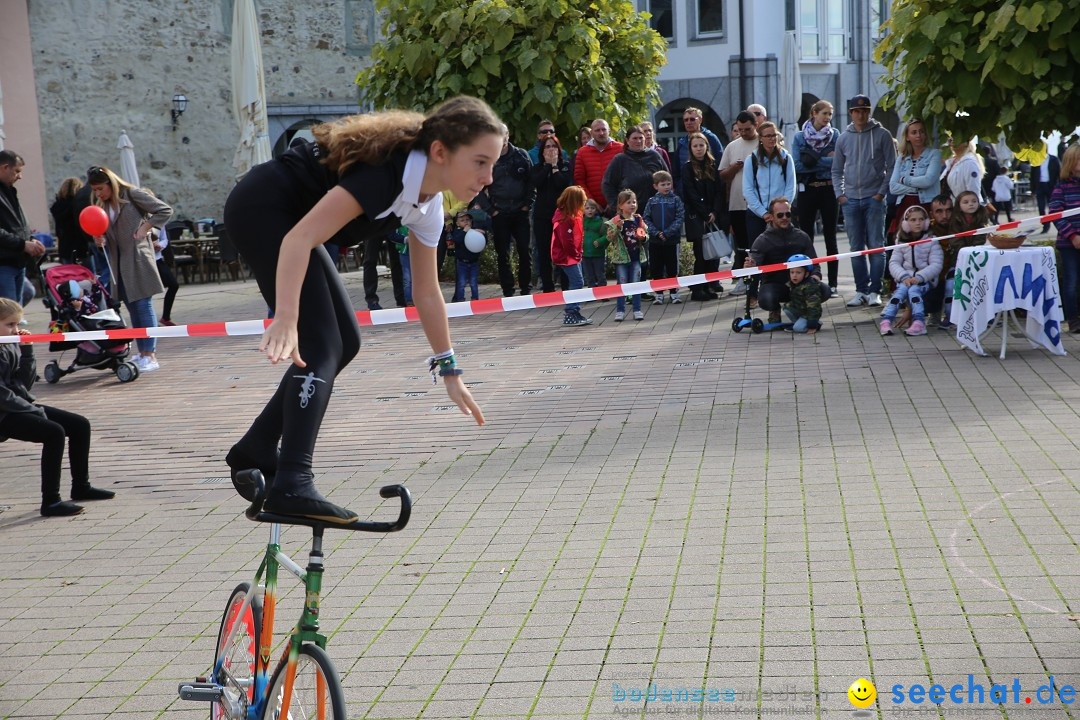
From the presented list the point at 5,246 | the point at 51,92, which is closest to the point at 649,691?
the point at 5,246

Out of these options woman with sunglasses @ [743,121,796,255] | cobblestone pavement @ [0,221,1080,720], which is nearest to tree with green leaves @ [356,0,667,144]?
woman with sunglasses @ [743,121,796,255]

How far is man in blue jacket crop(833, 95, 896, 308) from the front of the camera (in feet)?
43.5

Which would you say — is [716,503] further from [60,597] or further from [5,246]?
[5,246]

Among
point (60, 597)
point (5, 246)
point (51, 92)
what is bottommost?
point (60, 597)

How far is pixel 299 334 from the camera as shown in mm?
3332

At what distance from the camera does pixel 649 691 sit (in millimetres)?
4059

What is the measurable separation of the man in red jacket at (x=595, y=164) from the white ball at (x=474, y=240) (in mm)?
1450

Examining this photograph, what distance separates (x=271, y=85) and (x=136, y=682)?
25429mm

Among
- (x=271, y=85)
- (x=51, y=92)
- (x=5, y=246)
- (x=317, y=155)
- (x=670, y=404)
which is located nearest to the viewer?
(x=317, y=155)

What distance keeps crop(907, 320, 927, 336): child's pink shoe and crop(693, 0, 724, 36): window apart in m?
26.1

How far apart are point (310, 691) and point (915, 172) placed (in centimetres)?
1049

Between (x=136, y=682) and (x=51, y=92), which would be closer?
(x=136, y=682)

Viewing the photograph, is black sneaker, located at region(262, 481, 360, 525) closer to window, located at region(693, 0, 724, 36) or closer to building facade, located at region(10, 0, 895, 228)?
building facade, located at region(10, 0, 895, 228)

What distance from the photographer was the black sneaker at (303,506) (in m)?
3.25
